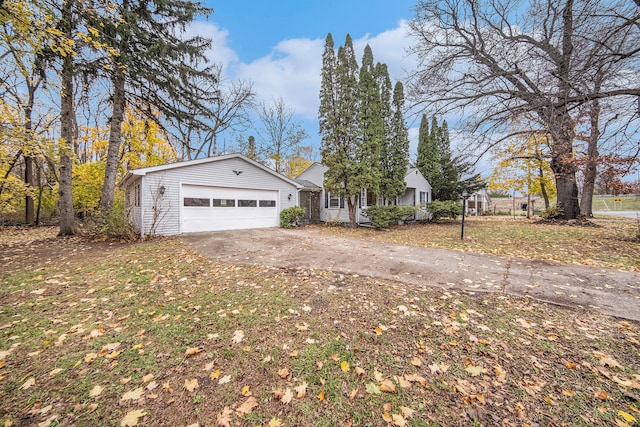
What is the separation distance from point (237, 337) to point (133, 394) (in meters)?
0.96

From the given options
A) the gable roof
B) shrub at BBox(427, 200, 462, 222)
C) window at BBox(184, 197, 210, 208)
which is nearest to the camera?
the gable roof

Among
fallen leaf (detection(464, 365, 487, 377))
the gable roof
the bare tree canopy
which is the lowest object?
fallen leaf (detection(464, 365, 487, 377))

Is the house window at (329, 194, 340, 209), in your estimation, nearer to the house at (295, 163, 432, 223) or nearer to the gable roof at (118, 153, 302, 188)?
the house at (295, 163, 432, 223)

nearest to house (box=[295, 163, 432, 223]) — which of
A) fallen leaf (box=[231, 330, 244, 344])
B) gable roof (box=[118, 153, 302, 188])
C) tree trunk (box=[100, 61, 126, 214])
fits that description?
gable roof (box=[118, 153, 302, 188])

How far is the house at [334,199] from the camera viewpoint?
51.2 ft

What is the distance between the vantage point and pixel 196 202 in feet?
35.0

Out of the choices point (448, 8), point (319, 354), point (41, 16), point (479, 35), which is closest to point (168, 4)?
point (41, 16)

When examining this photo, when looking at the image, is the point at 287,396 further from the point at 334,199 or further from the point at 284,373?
the point at 334,199

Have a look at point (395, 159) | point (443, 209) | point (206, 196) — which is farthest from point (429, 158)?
point (206, 196)

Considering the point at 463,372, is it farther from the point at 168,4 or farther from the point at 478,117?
the point at 168,4

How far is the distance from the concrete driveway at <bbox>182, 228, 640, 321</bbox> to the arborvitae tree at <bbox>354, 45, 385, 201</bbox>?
6.38m

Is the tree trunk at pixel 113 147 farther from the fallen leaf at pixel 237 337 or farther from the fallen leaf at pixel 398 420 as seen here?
the fallen leaf at pixel 398 420

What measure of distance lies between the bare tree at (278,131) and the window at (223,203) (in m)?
11.6

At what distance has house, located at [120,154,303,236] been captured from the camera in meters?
9.42
